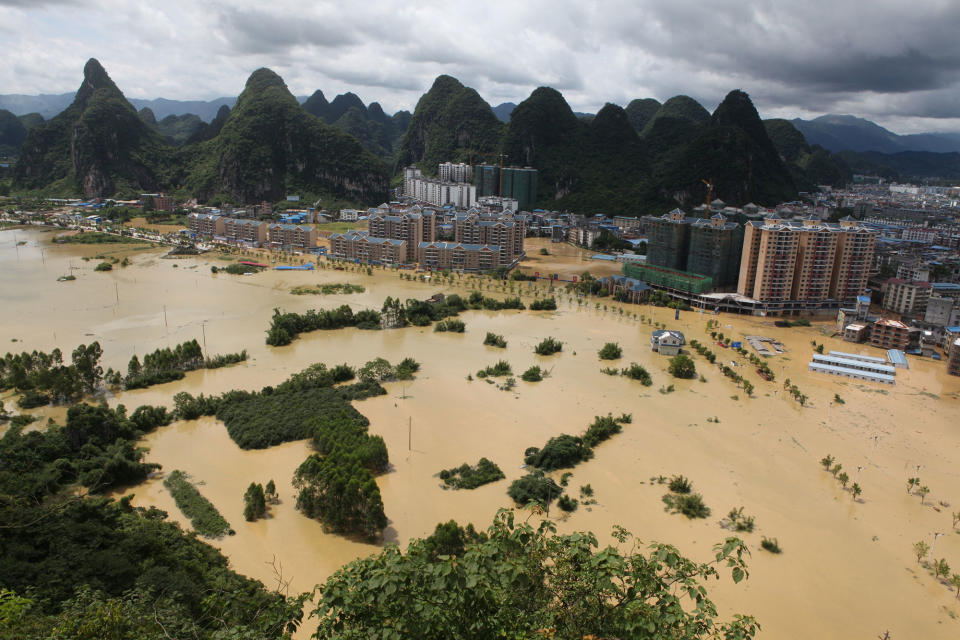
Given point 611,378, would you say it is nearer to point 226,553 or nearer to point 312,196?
point 226,553

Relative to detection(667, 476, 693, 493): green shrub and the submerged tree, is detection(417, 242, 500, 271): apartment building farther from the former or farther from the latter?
the submerged tree

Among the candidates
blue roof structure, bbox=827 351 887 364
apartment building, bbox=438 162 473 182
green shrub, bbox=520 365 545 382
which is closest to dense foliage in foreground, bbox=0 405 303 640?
green shrub, bbox=520 365 545 382

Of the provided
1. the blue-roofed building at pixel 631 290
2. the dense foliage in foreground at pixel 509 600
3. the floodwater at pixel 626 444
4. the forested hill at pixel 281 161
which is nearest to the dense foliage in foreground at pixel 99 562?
the dense foliage in foreground at pixel 509 600

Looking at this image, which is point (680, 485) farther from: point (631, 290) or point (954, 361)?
point (631, 290)

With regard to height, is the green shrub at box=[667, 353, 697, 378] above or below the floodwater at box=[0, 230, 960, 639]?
above

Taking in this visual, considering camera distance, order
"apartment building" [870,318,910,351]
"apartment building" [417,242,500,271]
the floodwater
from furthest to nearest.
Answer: "apartment building" [417,242,500,271] < "apartment building" [870,318,910,351] < the floodwater

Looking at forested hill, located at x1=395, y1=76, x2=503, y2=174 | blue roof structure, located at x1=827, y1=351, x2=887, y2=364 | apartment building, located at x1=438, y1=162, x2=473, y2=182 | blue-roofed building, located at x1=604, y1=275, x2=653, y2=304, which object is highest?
forested hill, located at x1=395, y1=76, x2=503, y2=174

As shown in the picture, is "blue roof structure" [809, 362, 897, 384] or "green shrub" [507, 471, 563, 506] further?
"blue roof structure" [809, 362, 897, 384]
